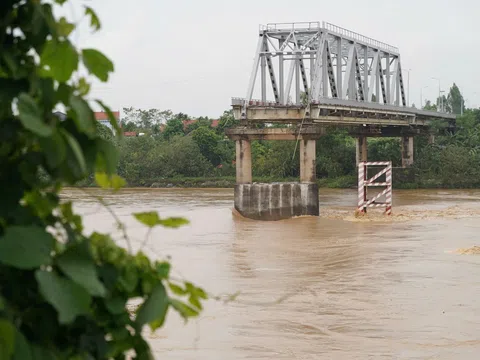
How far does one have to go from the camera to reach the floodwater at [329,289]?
8.31m

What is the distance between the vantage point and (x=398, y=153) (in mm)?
63656

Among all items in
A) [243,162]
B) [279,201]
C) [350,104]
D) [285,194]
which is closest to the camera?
[279,201]

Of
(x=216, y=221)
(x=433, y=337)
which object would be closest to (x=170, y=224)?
(x=433, y=337)

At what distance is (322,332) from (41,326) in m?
7.81

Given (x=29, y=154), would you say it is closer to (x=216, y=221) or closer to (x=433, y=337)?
(x=433, y=337)

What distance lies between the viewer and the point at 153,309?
5.18ft

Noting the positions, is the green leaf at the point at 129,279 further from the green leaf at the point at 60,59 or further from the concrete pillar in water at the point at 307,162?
the concrete pillar in water at the point at 307,162

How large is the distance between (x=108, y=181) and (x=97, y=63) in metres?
0.26

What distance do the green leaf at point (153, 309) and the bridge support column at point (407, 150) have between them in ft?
189

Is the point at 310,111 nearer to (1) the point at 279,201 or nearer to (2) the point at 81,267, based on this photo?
(1) the point at 279,201

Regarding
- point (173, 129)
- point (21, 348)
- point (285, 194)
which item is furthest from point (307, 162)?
point (173, 129)

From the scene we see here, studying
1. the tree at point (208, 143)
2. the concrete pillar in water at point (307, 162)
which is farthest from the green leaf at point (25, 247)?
the tree at point (208, 143)

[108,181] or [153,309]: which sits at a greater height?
[108,181]

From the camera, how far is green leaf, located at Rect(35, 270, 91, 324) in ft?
4.57
